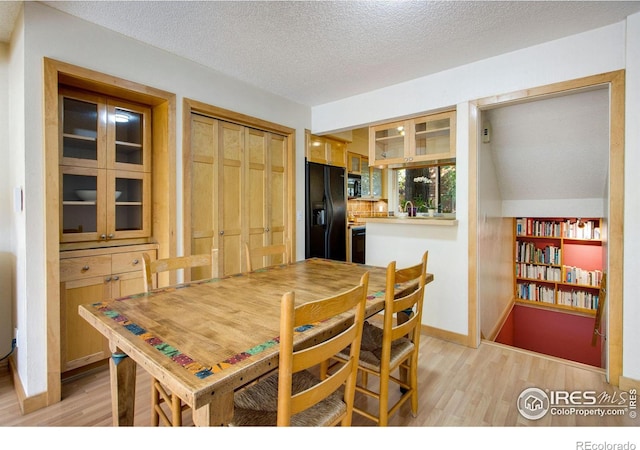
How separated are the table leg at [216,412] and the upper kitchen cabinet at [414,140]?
2.76m

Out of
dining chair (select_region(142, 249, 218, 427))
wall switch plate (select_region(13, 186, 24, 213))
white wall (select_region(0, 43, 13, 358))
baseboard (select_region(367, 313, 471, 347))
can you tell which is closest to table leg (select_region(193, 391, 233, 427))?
dining chair (select_region(142, 249, 218, 427))

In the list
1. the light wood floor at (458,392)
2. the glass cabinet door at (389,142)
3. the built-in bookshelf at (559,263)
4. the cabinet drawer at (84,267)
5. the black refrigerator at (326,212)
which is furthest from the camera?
the built-in bookshelf at (559,263)

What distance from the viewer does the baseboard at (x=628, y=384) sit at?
6.91 ft

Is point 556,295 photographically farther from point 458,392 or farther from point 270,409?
point 270,409

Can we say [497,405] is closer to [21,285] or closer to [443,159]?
[443,159]

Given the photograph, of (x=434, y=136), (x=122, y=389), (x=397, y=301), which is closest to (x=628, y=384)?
(x=397, y=301)

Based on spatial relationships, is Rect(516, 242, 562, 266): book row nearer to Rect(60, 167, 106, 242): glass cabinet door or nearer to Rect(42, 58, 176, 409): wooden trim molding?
Rect(42, 58, 176, 409): wooden trim molding

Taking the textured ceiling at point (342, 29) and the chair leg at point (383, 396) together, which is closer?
the chair leg at point (383, 396)

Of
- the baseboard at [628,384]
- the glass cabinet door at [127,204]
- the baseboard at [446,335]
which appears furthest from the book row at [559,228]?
the glass cabinet door at [127,204]

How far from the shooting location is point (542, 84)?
2.45 m

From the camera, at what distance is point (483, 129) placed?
3111 millimetres

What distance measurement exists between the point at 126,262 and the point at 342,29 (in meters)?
2.35

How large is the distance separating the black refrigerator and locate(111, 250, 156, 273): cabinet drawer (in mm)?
1889

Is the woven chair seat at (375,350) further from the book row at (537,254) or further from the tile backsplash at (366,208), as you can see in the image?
the tile backsplash at (366,208)
